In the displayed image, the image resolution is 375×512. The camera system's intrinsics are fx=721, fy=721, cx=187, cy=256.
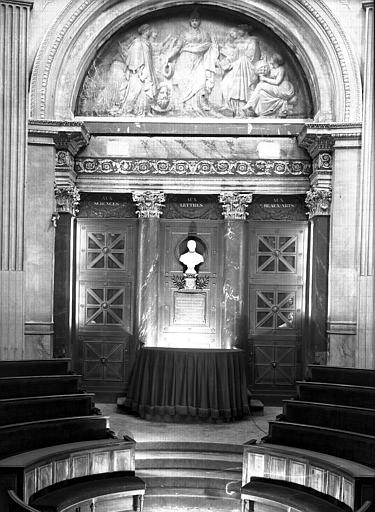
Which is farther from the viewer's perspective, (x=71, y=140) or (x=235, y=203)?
(x=235, y=203)

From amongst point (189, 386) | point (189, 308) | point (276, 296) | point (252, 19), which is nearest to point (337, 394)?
point (189, 386)

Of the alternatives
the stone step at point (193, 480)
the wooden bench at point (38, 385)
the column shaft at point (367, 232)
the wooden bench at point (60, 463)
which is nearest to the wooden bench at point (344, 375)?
the stone step at point (193, 480)

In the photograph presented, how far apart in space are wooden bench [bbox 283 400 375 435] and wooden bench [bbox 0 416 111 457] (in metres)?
1.95

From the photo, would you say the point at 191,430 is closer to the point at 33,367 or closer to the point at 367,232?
the point at 33,367

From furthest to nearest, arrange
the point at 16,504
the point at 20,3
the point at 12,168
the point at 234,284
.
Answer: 1. the point at 234,284
2. the point at 20,3
3. the point at 12,168
4. the point at 16,504

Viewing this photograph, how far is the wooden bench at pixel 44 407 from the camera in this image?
22.7 feet

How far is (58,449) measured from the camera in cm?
662

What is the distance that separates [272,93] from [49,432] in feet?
21.4

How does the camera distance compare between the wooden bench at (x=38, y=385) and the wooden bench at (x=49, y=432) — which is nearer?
the wooden bench at (x=49, y=432)

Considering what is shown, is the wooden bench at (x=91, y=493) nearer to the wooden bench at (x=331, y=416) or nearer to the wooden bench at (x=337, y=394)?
the wooden bench at (x=331, y=416)

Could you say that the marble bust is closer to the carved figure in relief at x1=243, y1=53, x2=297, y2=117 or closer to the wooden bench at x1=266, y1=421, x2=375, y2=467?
the carved figure in relief at x1=243, y1=53, x2=297, y2=117

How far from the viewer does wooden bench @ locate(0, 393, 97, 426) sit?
6.91 meters

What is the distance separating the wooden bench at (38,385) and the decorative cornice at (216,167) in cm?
403

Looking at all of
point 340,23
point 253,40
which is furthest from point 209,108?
point 340,23
